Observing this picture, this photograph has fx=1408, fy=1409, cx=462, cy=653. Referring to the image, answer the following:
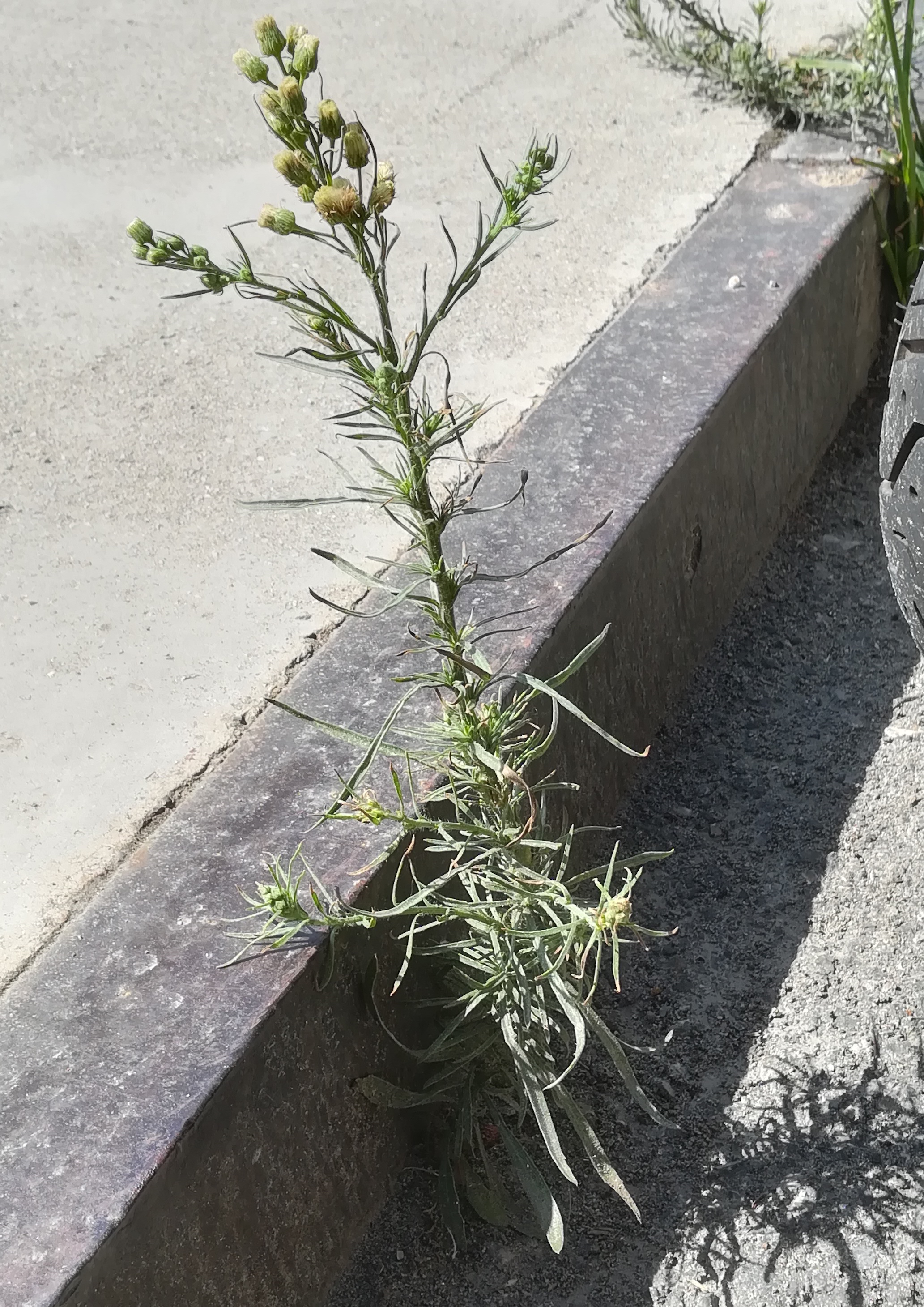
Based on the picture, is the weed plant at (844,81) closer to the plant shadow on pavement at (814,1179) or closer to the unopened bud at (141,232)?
the plant shadow on pavement at (814,1179)

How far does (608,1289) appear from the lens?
1973 mm

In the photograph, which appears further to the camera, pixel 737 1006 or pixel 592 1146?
pixel 737 1006

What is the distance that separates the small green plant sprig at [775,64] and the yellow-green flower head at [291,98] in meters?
2.58

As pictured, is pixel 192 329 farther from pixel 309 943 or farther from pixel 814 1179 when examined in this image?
pixel 814 1179

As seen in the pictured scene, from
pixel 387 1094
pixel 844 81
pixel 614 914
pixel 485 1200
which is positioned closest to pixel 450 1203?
pixel 485 1200

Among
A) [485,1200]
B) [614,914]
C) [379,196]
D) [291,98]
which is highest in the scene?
[291,98]

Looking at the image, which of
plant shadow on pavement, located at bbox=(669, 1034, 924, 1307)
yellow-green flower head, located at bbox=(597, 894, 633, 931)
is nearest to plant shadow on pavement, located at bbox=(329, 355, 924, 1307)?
plant shadow on pavement, located at bbox=(669, 1034, 924, 1307)

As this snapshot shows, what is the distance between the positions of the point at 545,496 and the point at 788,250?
1127 millimetres

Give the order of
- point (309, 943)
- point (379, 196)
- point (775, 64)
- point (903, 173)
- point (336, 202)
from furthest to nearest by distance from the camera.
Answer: point (775, 64) < point (903, 173) < point (309, 943) < point (379, 196) < point (336, 202)

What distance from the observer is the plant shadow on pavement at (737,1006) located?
2000 mm

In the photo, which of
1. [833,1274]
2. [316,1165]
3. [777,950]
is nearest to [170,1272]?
[316,1165]

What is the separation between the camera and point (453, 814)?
2004mm

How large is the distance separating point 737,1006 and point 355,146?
5.16 feet

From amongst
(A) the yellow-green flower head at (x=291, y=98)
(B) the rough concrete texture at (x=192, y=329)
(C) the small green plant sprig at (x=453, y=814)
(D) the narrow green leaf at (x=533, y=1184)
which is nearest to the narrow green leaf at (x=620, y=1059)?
(C) the small green plant sprig at (x=453, y=814)
